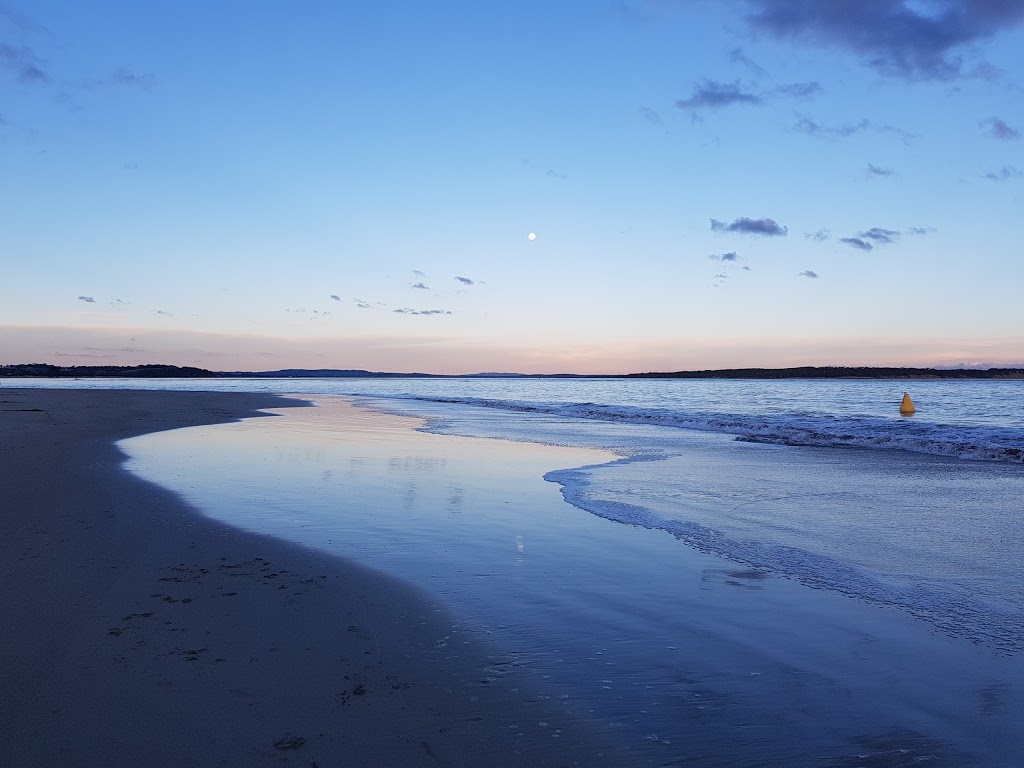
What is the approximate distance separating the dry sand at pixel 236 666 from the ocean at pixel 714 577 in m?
0.41

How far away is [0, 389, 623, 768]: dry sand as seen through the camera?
3066 mm

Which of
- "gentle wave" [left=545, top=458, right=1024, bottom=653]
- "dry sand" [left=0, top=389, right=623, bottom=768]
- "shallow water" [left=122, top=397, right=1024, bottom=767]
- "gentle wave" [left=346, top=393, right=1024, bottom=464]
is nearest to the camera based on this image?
"dry sand" [left=0, top=389, right=623, bottom=768]

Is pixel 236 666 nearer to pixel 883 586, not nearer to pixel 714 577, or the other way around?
pixel 714 577

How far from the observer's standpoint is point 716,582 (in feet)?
18.9

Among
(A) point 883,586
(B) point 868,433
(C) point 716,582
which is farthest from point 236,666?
(B) point 868,433

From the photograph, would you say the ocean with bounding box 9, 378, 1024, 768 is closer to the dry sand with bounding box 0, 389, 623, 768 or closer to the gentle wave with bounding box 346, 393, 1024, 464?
the dry sand with bounding box 0, 389, 623, 768

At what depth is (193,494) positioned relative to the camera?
9695mm

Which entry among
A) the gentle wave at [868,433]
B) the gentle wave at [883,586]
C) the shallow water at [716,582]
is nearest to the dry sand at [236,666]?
the shallow water at [716,582]

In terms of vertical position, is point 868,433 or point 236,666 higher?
point 236,666

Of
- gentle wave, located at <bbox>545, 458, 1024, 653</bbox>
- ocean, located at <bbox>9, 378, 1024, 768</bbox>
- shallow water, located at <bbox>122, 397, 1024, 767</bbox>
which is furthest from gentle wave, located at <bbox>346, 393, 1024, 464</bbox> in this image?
gentle wave, located at <bbox>545, 458, 1024, 653</bbox>

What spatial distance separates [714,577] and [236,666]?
Answer: 13.0 ft

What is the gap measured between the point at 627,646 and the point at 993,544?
16.8 feet

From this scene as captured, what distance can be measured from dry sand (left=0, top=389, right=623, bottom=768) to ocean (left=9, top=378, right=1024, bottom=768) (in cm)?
41

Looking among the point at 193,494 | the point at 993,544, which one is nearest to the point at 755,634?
the point at 993,544
